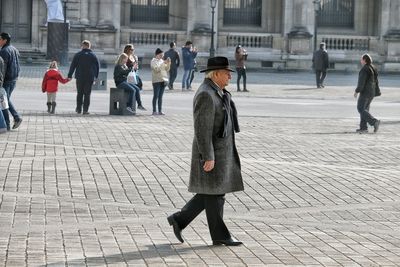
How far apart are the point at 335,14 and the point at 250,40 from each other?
4677 millimetres

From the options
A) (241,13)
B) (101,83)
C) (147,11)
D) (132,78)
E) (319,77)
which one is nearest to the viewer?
(132,78)

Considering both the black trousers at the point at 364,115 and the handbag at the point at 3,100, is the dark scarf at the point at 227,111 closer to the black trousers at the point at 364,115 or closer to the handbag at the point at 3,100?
the handbag at the point at 3,100

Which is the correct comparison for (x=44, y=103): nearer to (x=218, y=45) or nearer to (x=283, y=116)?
(x=283, y=116)

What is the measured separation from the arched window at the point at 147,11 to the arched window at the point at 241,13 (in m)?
2.96

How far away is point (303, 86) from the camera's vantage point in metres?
51.4

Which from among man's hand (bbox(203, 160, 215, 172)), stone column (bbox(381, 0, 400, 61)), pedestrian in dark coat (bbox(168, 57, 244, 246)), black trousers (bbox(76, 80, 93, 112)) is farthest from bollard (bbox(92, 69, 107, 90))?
man's hand (bbox(203, 160, 215, 172))

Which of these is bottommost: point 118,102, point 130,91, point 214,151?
point 118,102

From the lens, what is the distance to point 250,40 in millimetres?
65812

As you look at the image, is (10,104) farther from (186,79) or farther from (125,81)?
(186,79)

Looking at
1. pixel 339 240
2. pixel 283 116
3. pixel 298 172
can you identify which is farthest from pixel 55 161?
pixel 283 116

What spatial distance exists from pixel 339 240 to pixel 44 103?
74.6ft

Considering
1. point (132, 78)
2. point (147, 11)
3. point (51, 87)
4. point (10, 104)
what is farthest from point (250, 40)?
point (10, 104)

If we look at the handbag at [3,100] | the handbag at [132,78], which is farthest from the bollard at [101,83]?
the handbag at [3,100]

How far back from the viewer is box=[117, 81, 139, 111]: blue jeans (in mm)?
32781
